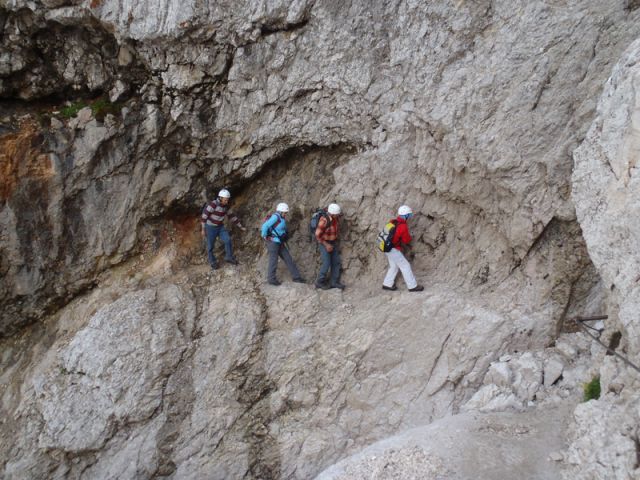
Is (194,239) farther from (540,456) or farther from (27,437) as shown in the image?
(540,456)

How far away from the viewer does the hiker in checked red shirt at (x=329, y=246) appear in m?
11.7

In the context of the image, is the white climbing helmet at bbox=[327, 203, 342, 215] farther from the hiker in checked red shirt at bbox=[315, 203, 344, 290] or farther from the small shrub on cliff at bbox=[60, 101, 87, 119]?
the small shrub on cliff at bbox=[60, 101, 87, 119]

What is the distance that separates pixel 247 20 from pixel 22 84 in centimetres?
538

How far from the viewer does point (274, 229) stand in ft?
38.6

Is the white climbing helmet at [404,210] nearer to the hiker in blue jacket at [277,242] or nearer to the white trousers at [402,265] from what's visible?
the white trousers at [402,265]

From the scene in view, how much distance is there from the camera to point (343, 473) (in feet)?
29.0

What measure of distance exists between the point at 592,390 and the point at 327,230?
602 centimetres

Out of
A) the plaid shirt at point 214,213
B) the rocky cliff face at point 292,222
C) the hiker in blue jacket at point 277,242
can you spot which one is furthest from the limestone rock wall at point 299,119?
the hiker in blue jacket at point 277,242

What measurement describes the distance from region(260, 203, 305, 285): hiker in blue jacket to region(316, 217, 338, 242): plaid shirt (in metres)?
0.81

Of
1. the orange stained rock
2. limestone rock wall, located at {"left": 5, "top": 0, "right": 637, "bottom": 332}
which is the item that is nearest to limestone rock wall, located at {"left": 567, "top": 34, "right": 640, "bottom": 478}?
limestone rock wall, located at {"left": 5, "top": 0, "right": 637, "bottom": 332}

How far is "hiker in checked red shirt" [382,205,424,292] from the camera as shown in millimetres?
11180

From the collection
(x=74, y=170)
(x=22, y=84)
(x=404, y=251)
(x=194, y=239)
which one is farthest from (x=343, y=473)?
(x=22, y=84)

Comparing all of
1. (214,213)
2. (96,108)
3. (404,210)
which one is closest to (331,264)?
(404,210)

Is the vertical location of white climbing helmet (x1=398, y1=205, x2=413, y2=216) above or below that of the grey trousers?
above
